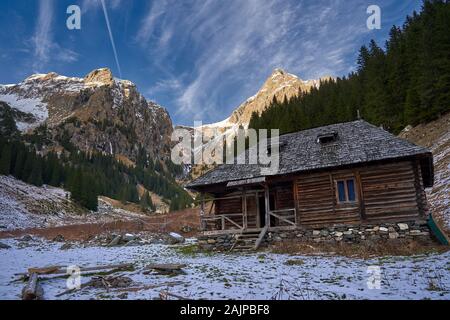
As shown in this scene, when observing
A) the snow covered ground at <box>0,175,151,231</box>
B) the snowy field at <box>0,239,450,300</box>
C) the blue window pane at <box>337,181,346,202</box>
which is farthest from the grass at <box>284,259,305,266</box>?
the snow covered ground at <box>0,175,151,231</box>

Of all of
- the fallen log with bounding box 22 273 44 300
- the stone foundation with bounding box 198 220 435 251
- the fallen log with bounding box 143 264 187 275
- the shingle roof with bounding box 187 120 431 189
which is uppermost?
the shingle roof with bounding box 187 120 431 189

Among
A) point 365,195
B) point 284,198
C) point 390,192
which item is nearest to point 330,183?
point 365,195

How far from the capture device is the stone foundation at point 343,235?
16953 millimetres

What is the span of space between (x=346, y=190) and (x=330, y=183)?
3.30 feet

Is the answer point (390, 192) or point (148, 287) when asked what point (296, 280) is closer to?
point (148, 287)

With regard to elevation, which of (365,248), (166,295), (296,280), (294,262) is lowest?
(166,295)

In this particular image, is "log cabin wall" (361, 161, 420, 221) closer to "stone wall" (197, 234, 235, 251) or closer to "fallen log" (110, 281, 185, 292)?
"stone wall" (197, 234, 235, 251)

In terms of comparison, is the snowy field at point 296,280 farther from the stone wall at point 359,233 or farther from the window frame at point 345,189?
the window frame at point 345,189

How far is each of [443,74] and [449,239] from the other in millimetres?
38164

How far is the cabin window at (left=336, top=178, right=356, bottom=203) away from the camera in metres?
19.5

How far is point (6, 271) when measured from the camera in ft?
47.3

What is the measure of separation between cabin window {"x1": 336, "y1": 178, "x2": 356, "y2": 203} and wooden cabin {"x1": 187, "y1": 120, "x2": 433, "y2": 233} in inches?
2.2

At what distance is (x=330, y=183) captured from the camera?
2002 cm
